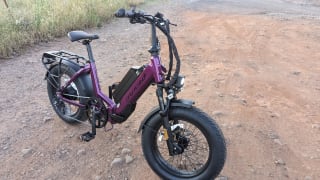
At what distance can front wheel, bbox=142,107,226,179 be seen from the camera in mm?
2891

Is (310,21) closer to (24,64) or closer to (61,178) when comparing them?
(24,64)

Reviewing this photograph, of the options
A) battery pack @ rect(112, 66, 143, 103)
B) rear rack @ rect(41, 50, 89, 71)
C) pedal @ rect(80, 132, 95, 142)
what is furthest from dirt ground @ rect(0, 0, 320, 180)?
rear rack @ rect(41, 50, 89, 71)

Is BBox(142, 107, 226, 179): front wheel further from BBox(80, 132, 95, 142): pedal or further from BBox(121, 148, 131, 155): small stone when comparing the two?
BBox(80, 132, 95, 142): pedal

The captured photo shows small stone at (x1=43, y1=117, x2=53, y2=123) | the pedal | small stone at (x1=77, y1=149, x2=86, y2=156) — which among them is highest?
the pedal

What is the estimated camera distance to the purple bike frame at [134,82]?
307 cm

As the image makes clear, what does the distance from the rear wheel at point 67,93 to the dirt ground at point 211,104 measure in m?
0.16

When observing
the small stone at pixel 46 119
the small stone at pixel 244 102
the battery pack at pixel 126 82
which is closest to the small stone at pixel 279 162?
the small stone at pixel 244 102

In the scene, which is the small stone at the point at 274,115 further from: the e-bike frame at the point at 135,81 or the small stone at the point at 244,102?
the e-bike frame at the point at 135,81

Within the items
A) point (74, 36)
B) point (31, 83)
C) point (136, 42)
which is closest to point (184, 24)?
point (136, 42)

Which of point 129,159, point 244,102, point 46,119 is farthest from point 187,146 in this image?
point 46,119

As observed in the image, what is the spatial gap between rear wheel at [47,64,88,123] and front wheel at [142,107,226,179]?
97 centimetres

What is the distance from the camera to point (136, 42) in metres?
7.38

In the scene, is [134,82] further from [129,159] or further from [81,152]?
[81,152]

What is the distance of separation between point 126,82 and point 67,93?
97cm
